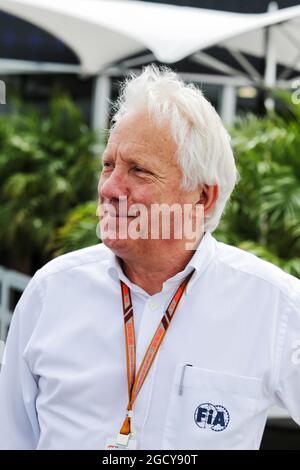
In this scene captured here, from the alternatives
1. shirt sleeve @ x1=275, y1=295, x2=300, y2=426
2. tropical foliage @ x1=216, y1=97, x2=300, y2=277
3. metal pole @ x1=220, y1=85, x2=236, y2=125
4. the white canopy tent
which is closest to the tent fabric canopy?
the white canopy tent

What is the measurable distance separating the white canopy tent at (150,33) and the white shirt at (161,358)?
728 centimetres

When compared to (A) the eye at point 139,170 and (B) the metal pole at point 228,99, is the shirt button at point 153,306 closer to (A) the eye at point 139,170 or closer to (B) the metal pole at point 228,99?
(A) the eye at point 139,170

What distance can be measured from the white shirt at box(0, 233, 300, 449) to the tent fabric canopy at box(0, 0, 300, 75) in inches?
289

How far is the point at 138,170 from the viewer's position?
1.79 meters

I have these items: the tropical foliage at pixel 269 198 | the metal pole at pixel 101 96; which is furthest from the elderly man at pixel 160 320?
the metal pole at pixel 101 96

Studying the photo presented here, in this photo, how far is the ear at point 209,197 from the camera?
74.2 inches

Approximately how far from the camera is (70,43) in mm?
11383

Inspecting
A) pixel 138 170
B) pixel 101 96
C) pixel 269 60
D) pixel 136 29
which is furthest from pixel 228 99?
pixel 138 170

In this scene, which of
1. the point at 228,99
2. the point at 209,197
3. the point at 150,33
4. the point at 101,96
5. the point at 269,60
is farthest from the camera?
the point at 228,99

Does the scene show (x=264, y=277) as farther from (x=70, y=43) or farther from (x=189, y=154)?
(x=70, y=43)

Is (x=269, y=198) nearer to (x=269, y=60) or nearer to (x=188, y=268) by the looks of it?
(x=188, y=268)

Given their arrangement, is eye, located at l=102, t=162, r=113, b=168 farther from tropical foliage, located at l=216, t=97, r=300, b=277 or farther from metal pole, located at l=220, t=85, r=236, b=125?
metal pole, located at l=220, t=85, r=236, b=125

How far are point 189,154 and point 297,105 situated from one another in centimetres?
432

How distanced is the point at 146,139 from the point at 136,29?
8514 mm
